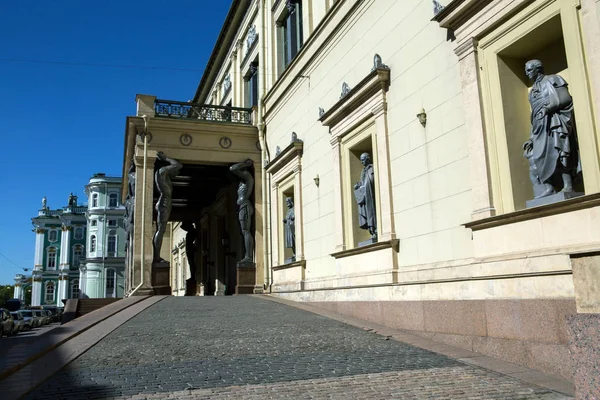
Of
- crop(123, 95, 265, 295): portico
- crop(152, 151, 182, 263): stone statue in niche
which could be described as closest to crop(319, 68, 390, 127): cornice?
A: crop(123, 95, 265, 295): portico

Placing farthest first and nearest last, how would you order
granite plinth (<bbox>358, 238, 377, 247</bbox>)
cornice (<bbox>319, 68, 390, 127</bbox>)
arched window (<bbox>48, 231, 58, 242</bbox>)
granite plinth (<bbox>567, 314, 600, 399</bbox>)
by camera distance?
arched window (<bbox>48, 231, 58, 242</bbox>) < granite plinth (<bbox>358, 238, 377, 247</bbox>) < cornice (<bbox>319, 68, 390, 127</bbox>) < granite plinth (<bbox>567, 314, 600, 399</bbox>)

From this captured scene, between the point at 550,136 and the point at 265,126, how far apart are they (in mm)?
13551

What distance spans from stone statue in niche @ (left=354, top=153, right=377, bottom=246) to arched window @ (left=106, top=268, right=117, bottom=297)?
61.3 metres

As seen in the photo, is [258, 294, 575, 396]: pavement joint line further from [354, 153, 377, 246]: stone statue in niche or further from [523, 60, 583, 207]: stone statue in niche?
[523, 60, 583, 207]: stone statue in niche

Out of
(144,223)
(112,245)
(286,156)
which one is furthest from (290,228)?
(112,245)

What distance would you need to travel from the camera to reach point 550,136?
22.3 ft

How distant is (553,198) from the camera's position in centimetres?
673

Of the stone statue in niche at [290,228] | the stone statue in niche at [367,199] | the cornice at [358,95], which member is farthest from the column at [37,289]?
the stone statue in niche at [367,199]

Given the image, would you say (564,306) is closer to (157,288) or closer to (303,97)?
(303,97)

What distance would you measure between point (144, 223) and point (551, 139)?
45.1 feet

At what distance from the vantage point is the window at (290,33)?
17188 mm

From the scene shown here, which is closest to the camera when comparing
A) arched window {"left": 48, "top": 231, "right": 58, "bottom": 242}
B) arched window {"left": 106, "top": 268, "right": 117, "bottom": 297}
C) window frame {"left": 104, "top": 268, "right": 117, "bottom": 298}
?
window frame {"left": 104, "top": 268, "right": 117, "bottom": 298}

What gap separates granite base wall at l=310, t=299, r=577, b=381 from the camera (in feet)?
20.2

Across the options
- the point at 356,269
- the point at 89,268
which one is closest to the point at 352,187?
the point at 356,269
